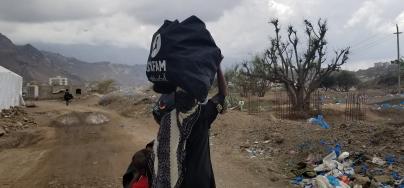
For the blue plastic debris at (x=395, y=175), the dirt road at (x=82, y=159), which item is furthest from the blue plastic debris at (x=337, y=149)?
the dirt road at (x=82, y=159)

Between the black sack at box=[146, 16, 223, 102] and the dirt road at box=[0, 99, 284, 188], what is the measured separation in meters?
5.12

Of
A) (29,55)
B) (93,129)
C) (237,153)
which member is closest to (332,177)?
(237,153)

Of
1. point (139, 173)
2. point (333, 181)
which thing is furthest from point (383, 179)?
point (139, 173)

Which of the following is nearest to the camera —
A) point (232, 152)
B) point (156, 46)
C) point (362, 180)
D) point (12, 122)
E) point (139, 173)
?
point (156, 46)

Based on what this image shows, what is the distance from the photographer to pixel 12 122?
16.2 m

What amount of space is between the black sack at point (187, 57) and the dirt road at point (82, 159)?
202 inches

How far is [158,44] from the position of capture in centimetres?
246

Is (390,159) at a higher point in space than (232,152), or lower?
higher

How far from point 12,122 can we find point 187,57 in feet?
49.7

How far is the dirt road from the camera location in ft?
24.7

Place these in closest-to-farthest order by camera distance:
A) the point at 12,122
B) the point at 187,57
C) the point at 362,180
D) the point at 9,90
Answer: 1. the point at 187,57
2. the point at 362,180
3. the point at 12,122
4. the point at 9,90

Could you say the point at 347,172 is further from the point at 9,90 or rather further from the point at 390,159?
the point at 9,90

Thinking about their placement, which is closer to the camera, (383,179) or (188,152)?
(188,152)

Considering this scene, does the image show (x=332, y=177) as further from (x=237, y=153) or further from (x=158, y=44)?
(x=158, y=44)
